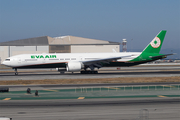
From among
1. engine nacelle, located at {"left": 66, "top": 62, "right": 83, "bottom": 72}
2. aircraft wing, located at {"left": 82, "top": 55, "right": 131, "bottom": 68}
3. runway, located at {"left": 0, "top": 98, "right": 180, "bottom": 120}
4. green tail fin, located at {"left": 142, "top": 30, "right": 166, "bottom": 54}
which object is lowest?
runway, located at {"left": 0, "top": 98, "right": 180, "bottom": 120}

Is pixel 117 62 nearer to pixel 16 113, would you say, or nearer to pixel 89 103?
pixel 89 103

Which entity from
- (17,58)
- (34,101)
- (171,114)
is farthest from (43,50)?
(171,114)

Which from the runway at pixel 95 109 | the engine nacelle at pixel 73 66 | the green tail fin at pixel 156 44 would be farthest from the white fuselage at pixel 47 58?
the runway at pixel 95 109

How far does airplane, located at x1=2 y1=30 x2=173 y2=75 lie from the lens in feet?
148

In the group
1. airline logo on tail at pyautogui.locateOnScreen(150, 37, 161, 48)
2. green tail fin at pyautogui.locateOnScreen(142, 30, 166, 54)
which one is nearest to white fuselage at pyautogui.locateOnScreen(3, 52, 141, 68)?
green tail fin at pyautogui.locateOnScreen(142, 30, 166, 54)

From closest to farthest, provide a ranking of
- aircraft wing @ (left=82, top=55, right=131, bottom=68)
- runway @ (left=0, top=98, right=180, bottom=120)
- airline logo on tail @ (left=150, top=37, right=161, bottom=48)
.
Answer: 1. runway @ (left=0, top=98, right=180, bottom=120)
2. aircraft wing @ (left=82, top=55, right=131, bottom=68)
3. airline logo on tail @ (left=150, top=37, right=161, bottom=48)

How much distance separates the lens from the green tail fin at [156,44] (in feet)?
164

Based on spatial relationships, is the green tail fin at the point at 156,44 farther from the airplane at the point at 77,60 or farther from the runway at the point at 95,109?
the runway at the point at 95,109

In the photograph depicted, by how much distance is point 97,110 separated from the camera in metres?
16.8

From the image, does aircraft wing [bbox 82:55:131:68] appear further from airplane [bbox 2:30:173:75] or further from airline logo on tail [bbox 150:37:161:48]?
airline logo on tail [bbox 150:37:161:48]

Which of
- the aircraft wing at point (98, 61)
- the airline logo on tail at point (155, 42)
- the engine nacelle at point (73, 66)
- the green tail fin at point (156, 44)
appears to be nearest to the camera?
the engine nacelle at point (73, 66)

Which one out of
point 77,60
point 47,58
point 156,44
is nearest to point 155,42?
point 156,44

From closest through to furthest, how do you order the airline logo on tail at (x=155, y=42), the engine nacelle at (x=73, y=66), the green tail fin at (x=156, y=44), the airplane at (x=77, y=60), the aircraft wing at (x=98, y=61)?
1. the engine nacelle at (x=73, y=66)
2. the airplane at (x=77, y=60)
3. the aircraft wing at (x=98, y=61)
4. the green tail fin at (x=156, y=44)
5. the airline logo on tail at (x=155, y=42)

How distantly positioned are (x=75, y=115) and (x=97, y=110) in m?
1.96
